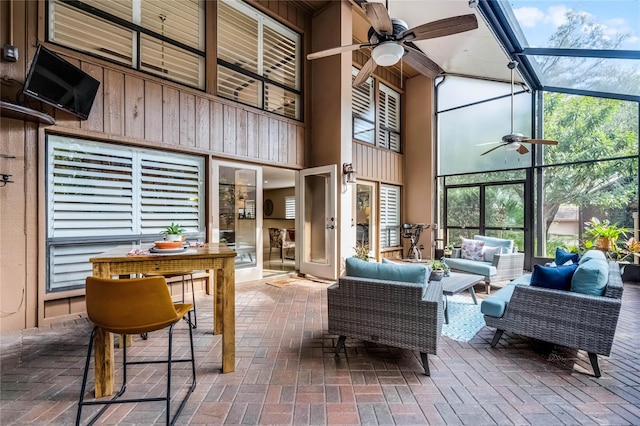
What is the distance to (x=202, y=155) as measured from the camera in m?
4.43

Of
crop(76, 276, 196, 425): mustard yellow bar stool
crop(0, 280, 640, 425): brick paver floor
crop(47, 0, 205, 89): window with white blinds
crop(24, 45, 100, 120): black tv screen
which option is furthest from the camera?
crop(47, 0, 205, 89): window with white blinds

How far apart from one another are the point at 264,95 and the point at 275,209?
6.04m

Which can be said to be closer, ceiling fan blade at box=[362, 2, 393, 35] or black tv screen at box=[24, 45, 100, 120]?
ceiling fan blade at box=[362, 2, 393, 35]

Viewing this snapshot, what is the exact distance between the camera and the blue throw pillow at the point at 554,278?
2473 millimetres

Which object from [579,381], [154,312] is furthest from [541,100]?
[154,312]

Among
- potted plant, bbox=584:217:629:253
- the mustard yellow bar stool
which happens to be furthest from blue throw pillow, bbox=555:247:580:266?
the mustard yellow bar stool

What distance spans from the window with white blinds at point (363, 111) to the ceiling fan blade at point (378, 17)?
3.97m

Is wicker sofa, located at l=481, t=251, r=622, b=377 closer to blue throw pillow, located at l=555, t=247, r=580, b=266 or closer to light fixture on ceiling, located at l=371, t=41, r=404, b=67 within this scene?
blue throw pillow, located at l=555, t=247, r=580, b=266

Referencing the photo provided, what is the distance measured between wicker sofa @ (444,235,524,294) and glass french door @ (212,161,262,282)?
3.40 m

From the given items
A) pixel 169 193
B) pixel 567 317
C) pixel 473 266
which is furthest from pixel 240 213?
pixel 567 317

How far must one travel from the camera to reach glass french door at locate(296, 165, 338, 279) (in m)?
5.27

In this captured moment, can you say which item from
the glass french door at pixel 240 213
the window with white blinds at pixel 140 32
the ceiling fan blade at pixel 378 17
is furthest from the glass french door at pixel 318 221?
the ceiling fan blade at pixel 378 17

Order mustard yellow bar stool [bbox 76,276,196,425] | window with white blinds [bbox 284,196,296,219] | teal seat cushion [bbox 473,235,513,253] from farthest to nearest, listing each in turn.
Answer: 1. window with white blinds [bbox 284,196,296,219]
2. teal seat cushion [bbox 473,235,513,253]
3. mustard yellow bar stool [bbox 76,276,196,425]

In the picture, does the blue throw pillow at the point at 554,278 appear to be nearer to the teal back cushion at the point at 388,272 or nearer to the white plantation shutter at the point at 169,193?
the teal back cushion at the point at 388,272
